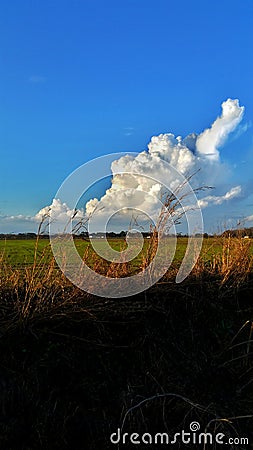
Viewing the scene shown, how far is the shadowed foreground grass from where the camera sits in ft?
12.6

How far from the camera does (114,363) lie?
15.5ft

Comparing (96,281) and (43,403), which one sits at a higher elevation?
(96,281)

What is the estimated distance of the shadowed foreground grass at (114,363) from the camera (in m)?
3.85

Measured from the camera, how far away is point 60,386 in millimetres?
4277

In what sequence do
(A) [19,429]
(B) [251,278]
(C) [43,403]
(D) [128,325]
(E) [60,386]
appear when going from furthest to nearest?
1. (B) [251,278]
2. (D) [128,325]
3. (E) [60,386]
4. (C) [43,403]
5. (A) [19,429]

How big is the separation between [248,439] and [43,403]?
70.3 inches

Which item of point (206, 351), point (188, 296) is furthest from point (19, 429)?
point (188, 296)

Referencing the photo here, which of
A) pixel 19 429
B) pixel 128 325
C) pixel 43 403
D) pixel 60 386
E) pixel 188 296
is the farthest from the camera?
pixel 188 296

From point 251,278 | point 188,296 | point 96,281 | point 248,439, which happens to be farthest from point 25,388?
point 251,278

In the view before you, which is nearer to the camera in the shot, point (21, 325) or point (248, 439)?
point (248, 439)

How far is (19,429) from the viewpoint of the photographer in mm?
3697

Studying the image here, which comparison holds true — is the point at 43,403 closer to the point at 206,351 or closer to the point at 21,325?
the point at 21,325

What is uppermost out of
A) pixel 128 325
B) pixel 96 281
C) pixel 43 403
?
pixel 96 281

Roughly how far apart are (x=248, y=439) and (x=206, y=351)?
4.54ft
